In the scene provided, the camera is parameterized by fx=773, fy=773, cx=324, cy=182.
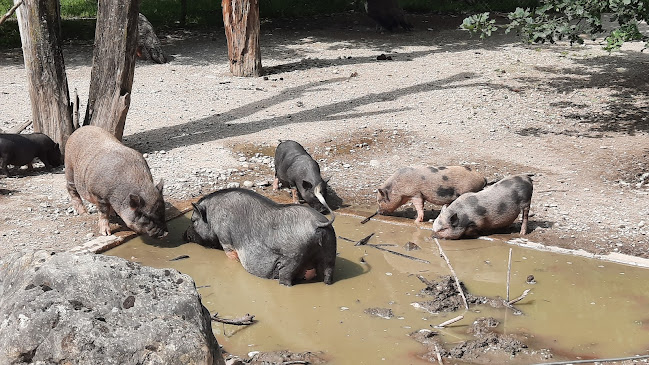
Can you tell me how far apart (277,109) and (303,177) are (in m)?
4.65

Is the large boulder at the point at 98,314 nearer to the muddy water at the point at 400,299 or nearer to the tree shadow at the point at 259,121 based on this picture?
the muddy water at the point at 400,299

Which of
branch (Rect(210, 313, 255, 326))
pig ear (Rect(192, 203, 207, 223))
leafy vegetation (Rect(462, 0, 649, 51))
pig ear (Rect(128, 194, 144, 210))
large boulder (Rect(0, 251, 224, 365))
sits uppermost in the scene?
leafy vegetation (Rect(462, 0, 649, 51))

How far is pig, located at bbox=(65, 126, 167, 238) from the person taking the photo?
7.99 metres

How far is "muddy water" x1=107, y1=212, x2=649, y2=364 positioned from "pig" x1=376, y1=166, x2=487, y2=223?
524 mm

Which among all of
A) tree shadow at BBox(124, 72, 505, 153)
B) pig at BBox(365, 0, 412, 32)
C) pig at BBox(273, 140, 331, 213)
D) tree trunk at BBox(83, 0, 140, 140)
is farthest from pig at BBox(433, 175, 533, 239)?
pig at BBox(365, 0, 412, 32)

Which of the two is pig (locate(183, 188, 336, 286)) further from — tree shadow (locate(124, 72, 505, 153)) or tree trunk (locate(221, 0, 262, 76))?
tree trunk (locate(221, 0, 262, 76))

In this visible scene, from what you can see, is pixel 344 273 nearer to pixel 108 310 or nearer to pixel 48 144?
pixel 108 310

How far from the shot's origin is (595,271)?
7.57 metres

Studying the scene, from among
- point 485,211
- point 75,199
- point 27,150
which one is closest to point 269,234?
point 485,211

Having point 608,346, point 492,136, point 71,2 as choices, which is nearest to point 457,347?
point 608,346

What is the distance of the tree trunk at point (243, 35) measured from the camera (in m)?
15.9

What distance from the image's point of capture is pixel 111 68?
11047 mm

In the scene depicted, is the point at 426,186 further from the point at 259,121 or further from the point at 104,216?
the point at 259,121

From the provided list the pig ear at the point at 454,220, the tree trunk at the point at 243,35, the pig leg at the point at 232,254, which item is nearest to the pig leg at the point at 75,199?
the pig leg at the point at 232,254
